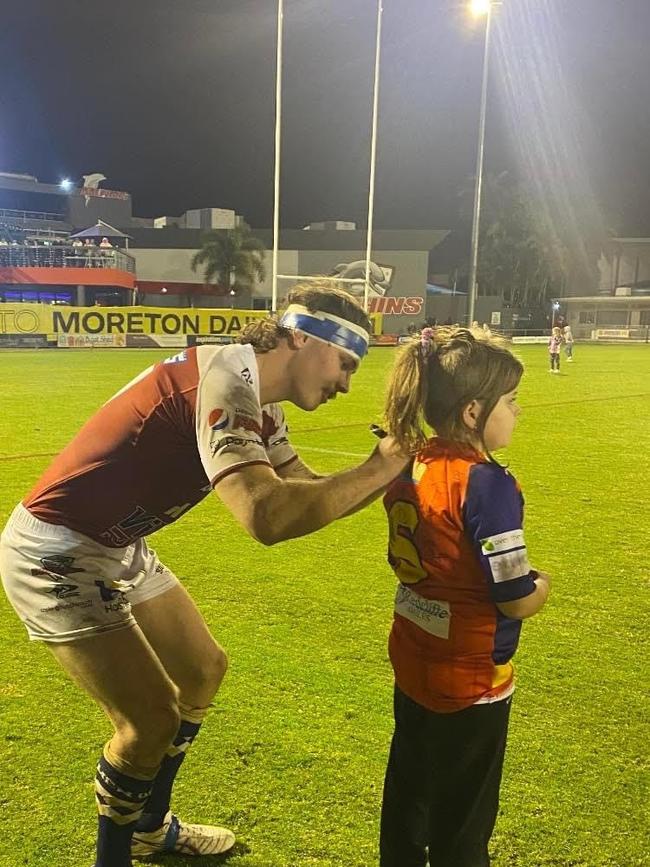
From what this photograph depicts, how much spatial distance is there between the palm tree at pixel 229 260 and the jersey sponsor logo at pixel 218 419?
220 ft

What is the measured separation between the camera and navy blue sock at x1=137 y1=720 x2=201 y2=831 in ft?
9.57

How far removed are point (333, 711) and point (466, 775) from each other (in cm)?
178

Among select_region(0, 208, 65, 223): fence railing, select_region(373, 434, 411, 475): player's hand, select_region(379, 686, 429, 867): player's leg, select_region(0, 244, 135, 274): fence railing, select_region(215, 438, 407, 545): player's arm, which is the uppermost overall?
select_region(0, 208, 65, 223): fence railing

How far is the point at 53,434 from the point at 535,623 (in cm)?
932

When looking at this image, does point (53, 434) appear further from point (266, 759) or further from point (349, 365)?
point (349, 365)

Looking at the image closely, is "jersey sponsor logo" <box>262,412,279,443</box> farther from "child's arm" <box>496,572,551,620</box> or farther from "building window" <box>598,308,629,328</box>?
"building window" <box>598,308,629,328</box>

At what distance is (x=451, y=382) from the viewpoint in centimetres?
216

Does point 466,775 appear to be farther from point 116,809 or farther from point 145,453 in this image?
point 145,453

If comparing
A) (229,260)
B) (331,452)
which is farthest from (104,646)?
(229,260)

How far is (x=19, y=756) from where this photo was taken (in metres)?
3.45

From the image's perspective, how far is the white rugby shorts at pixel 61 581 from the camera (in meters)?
2.45

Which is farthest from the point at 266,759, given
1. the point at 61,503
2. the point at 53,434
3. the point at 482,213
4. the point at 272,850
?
the point at 482,213

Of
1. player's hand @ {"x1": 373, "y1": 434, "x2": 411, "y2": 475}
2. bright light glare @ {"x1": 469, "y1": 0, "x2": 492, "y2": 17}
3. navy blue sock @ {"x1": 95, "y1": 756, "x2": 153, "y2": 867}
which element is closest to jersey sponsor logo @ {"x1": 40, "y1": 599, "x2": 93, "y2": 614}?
navy blue sock @ {"x1": 95, "y1": 756, "x2": 153, "y2": 867}

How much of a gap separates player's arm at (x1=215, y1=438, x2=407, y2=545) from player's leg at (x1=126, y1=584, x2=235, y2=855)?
106cm
